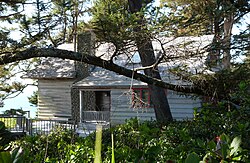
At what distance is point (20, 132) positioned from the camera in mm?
12828

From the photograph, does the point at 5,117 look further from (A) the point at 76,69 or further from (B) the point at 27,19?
(B) the point at 27,19

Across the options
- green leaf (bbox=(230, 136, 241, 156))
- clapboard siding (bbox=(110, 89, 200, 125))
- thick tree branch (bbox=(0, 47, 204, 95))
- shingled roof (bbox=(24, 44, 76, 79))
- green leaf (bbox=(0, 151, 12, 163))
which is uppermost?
shingled roof (bbox=(24, 44, 76, 79))

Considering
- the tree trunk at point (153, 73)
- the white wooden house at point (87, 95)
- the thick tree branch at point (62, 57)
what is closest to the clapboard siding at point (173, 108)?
the white wooden house at point (87, 95)

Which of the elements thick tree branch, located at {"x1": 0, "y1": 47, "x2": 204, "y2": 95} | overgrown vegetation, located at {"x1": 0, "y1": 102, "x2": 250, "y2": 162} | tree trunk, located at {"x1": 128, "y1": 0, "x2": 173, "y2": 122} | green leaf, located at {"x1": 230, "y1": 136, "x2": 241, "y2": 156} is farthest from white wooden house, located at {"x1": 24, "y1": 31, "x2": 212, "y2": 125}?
green leaf, located at {"x1": 230, "y1": 136, "x2": 241, "y2": 156}

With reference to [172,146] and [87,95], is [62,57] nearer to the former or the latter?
[172,146]

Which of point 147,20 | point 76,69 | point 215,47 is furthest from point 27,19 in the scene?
point 76,69

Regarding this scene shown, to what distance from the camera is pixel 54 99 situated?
1927 cm

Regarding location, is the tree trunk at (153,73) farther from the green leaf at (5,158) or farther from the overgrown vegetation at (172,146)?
the green leaf at (5,158)

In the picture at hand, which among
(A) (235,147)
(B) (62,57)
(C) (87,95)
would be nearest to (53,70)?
(C) (87,95)

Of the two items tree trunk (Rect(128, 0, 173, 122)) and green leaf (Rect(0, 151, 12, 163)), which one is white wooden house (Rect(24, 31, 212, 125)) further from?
green leaf (Rect(0, 151, 12, 163))

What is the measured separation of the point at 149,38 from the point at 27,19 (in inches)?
112

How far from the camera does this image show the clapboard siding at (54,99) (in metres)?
18.7

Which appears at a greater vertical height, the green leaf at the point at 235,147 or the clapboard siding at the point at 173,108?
the green leaf at the point at 235,147

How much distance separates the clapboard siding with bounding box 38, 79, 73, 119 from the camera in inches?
736
